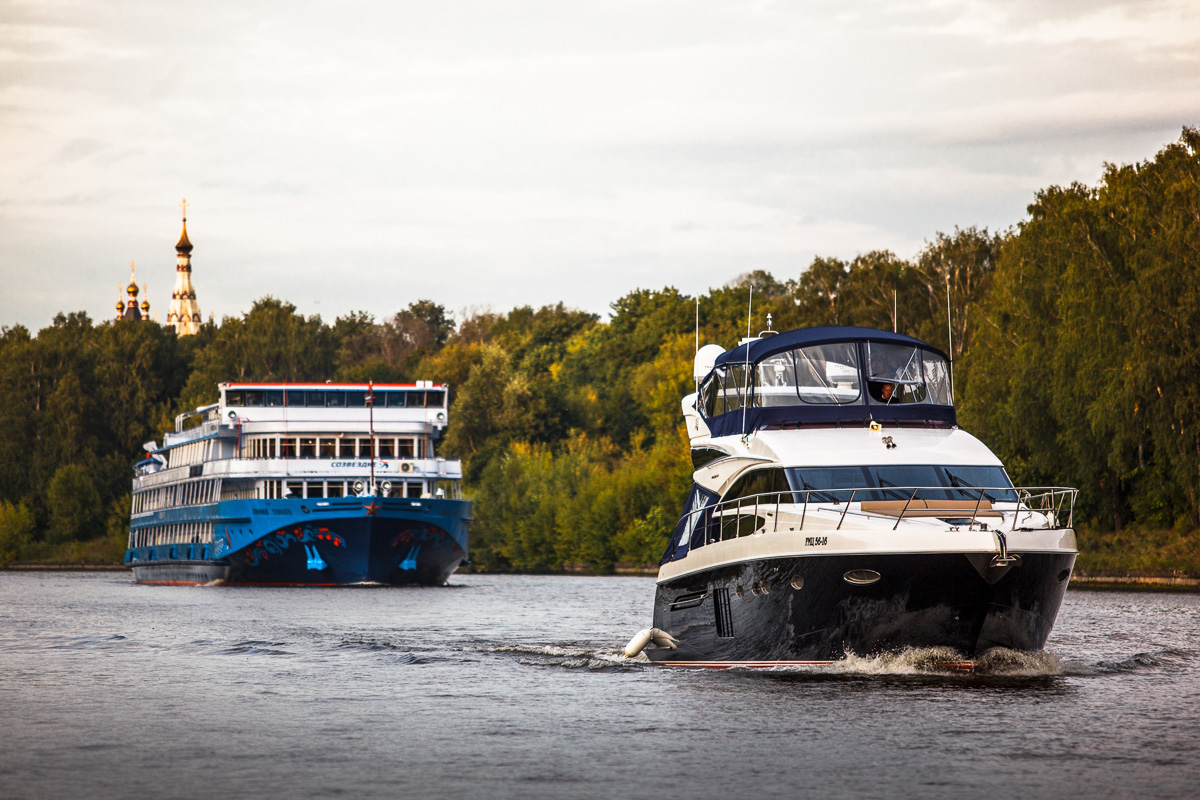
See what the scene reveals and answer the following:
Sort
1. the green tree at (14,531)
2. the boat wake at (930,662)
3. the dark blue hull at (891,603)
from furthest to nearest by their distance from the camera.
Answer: the green tree at (14,531) < the boat wake at (930,662) < the dark blue hull at (891,603)

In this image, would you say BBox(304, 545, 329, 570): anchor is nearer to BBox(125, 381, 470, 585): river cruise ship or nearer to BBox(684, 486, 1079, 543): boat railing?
BBox(125, 381, 470, 585): river cruise ship

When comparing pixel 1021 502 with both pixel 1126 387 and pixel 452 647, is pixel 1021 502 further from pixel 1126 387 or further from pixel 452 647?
pixel 1126 387

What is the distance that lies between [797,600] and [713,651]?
145 inches

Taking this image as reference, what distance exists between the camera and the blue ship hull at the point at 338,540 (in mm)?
75875

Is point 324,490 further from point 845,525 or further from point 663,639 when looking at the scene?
point 845,525

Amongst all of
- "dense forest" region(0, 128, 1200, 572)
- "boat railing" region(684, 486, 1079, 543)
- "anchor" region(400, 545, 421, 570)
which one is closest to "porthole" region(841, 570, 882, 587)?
"boat railing" region(684, 486, 1079, 543)

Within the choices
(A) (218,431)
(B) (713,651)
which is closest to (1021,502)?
(B) (713,651)

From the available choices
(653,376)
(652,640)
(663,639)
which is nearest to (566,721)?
(663,639)

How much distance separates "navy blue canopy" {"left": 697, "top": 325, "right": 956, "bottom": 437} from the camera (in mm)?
29750

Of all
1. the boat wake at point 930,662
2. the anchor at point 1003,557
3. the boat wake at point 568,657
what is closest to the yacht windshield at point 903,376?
the anchor at point 1003,557

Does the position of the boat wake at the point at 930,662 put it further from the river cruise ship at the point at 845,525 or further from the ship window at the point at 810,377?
the ship window at the point at 810,377

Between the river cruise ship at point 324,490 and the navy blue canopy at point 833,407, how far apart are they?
46.6 metres

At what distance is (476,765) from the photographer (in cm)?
1975

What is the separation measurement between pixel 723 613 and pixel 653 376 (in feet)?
306
